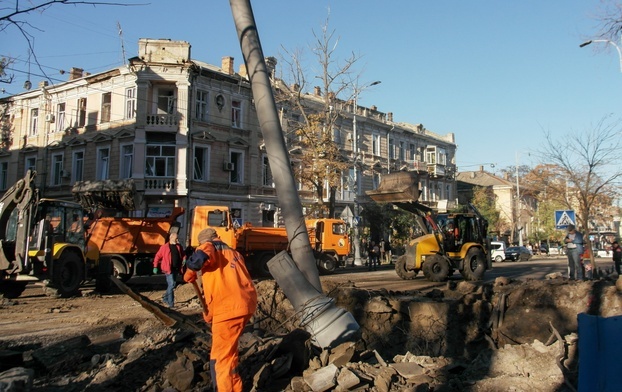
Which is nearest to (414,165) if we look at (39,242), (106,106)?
(106,106)

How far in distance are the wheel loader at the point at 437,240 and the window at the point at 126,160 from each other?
16712mm

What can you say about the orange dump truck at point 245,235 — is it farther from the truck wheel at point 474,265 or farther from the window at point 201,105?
the window at point 201,105

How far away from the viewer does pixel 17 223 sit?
12.1 m

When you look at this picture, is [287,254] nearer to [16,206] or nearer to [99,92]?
[16,206]

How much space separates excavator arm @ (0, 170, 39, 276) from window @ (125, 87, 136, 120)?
57.3 ft

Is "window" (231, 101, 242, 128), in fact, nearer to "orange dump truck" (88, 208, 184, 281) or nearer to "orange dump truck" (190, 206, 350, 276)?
"orange dump truck" (190, 206, 350, 276)

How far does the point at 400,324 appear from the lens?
9781mm

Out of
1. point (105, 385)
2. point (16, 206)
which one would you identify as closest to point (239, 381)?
point (105, 385)

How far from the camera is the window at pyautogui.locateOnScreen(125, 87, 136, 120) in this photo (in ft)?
94.8

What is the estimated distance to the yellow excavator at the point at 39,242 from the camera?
11.9 meters

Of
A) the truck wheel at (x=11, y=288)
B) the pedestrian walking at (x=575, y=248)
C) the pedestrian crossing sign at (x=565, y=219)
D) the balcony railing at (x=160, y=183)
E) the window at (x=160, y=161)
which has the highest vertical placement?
the window at (x=160, y=161)

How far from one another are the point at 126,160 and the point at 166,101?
4.00 metres

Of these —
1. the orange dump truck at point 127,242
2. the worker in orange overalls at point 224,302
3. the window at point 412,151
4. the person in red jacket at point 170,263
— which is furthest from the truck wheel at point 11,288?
the window at point 412,151

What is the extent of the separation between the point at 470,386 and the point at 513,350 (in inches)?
50.0
